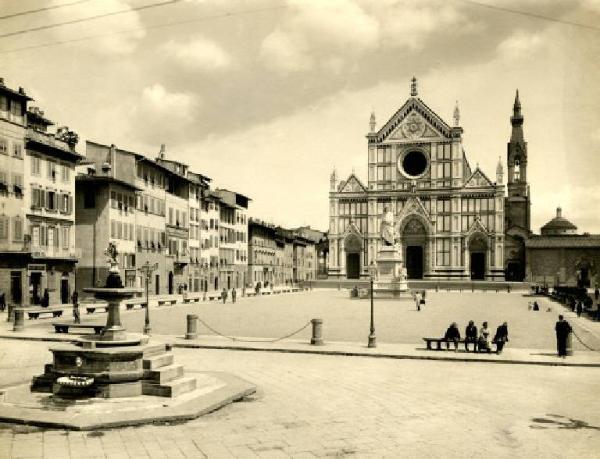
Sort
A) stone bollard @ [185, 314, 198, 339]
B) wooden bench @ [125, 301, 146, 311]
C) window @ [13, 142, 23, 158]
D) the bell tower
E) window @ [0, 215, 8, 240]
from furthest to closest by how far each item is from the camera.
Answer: the bell tower, wooden bench @ [125, 301, 146, 311], window @ [13, 142, 23, 158], window @ [0, 215, 8, 240], stone bollard @ [185, 314, 198, 339]

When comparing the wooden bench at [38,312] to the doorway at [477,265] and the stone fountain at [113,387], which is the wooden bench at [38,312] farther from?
the doorway at [477,265]

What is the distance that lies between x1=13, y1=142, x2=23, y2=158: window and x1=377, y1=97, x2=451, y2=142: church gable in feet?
190

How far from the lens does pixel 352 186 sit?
90625 millimetres

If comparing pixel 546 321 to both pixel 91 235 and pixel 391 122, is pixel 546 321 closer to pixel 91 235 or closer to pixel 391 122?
pixel 91 235

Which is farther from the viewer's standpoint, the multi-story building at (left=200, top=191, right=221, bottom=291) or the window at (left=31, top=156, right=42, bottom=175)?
the multi-story building at (left=200, top=191, right=221, bottom=291)

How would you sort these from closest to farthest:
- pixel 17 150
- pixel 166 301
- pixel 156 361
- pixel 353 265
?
pixel 156 361 < pixel 17 150 < pixel 166 301 < pixel 353 265

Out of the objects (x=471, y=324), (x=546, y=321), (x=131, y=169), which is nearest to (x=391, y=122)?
(x=131, y=169)

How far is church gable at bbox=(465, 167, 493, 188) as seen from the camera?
84.2m

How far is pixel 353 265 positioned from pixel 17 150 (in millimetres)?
56967

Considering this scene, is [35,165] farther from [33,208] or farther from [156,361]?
[156,361]

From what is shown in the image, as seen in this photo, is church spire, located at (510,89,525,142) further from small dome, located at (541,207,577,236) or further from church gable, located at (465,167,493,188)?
church gable, located at (465,167,493,188)

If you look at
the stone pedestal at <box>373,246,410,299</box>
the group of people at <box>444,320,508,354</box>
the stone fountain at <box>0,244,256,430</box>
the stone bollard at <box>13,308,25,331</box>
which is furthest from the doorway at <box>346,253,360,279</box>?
the stone fountain at <box>0,244,256,430</box>

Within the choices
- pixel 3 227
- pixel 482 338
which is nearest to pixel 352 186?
pixel 3 227

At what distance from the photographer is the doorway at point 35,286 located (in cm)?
3956
